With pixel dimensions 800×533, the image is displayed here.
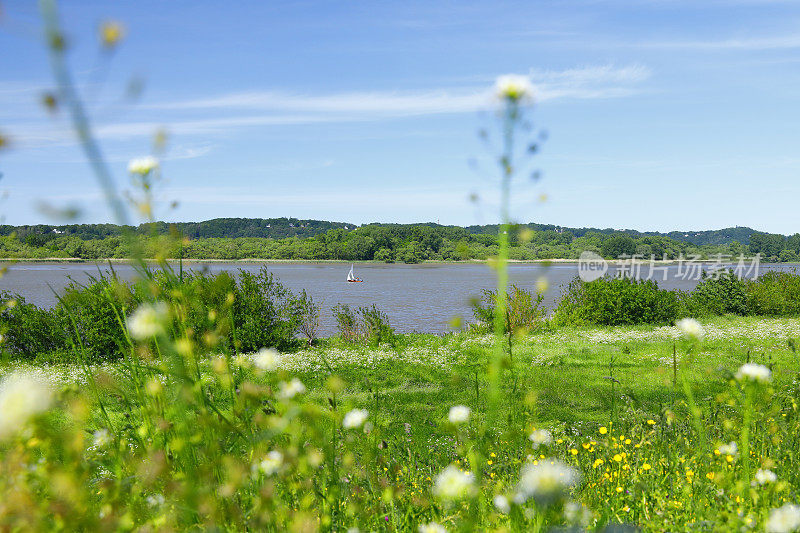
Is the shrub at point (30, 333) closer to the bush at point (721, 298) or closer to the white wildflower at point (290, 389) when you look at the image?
the white wildflower at point (290, 389)

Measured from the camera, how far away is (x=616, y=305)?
18625mm

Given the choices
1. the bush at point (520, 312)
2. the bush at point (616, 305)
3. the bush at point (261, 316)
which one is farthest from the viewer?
the bush at point (616, 305)

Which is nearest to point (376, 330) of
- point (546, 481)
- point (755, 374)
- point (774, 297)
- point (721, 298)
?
point (755, 374)

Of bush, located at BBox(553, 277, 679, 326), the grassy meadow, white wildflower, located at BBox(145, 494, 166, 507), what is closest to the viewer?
the grassy meadow

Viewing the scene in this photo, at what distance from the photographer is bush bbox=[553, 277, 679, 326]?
18.6 m

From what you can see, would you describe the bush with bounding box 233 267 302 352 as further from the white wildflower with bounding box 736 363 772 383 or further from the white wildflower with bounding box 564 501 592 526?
the white wildflower with bounding box 736 363 772 383

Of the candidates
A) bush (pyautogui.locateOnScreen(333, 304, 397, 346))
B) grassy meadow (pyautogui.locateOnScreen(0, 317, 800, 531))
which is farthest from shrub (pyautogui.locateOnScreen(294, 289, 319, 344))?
grassy meadow (pyautogui.locateOnScreen(0, 317, 800, 531))

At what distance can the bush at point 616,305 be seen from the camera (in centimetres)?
1859

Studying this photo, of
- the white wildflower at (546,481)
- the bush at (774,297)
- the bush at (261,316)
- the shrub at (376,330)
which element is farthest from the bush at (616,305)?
the white wildflower at (546,481)

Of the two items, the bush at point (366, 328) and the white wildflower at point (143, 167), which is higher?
the white wildflower at point (143, 167)

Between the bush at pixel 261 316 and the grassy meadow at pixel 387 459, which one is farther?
the bush at pixel 261 316

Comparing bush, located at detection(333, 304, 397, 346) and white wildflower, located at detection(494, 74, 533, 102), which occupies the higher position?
white wildflower, located at detection(494, 74, 533, 102)

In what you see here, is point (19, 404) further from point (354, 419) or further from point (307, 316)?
point (307, 316)

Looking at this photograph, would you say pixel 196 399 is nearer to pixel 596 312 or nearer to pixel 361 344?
pixel 361 344
